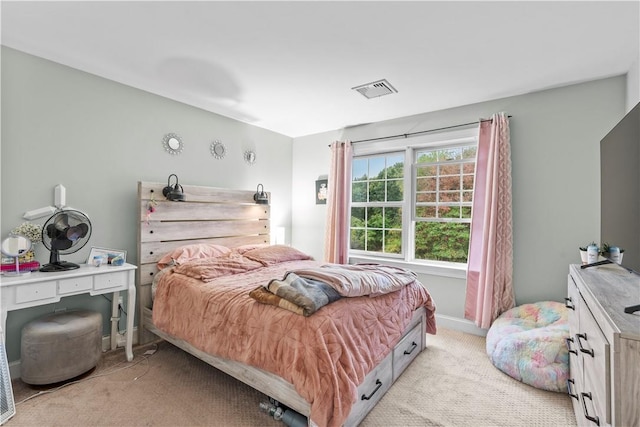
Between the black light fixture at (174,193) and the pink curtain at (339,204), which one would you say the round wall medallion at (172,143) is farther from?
the pink curtain at (339,204)

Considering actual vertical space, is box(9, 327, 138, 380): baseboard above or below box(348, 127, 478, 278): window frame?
below

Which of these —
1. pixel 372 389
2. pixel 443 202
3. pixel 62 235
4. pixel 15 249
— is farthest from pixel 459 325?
pixel 15 249

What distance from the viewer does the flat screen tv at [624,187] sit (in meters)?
1.32

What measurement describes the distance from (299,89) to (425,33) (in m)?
1.26

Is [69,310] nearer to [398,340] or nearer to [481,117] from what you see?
[398,340]

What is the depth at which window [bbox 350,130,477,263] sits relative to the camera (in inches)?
134

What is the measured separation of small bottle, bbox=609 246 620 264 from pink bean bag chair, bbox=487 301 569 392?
0.69 m

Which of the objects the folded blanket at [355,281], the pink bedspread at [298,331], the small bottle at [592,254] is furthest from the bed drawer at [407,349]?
the small bottle at [592,254]

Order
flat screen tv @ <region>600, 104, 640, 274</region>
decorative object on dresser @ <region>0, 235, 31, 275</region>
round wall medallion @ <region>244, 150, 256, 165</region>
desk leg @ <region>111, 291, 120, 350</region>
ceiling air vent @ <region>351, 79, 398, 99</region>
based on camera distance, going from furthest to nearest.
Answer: round wall medallion @ <region>244, 150, 256, 165</region> < ceiling air vent @ <region>351, 79, 398, 99</region> < desk leg @ <region>111, 291, 120, 350</region> < decorative object on dresser @ <region>0, 235, 31, 275</region> < flat screen tv @ <region>600, 104, 640, 274</region>

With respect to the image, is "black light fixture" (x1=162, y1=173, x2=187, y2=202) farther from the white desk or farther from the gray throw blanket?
the gray throw blanket

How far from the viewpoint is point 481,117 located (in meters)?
3.12

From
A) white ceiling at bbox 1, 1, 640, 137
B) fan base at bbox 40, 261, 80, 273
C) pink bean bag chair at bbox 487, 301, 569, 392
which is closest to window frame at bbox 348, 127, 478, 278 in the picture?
white ceiling at bbox 1, 1, 640, 137

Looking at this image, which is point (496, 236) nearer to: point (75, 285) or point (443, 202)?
point (443, 202)

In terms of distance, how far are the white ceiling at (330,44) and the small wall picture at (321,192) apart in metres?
1.45
